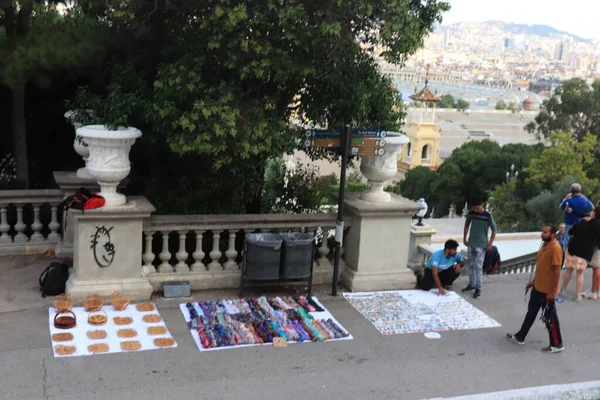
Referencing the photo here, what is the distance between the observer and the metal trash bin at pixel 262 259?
7.96 meters

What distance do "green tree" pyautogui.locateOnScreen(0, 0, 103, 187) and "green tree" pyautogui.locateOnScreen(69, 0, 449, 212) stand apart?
1.39 ft

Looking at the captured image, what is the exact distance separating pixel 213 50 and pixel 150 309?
311 cm

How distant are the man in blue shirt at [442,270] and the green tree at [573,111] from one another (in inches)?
2057

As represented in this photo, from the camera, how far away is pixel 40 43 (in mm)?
8781

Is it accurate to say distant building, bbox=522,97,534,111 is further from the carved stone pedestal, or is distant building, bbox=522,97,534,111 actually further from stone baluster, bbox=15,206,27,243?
the carved stone pedestal

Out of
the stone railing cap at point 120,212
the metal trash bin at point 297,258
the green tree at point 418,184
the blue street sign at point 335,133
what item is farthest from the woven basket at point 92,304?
the green tree at point 418,184

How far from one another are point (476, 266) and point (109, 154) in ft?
16.0

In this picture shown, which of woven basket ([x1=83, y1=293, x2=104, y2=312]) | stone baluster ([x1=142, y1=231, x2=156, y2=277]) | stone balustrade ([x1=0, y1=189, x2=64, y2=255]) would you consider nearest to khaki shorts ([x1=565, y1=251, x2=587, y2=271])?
stone baluster ([x1=142, y1=231, x2=156, y2=277])

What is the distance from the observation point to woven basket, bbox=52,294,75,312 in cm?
717

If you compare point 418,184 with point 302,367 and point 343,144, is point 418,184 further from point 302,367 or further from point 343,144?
point 302,367

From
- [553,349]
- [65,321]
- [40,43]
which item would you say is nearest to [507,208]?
[553,349]

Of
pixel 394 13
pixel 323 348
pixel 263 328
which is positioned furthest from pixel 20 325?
pixel 394 13

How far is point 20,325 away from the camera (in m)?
6.93

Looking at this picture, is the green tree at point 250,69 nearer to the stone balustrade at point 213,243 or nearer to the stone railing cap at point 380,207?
the stone balustrade at point 213,243
